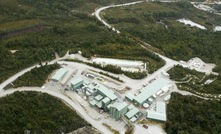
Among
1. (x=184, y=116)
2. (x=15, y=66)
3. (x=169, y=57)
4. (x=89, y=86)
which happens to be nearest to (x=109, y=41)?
(x=169, y=57)

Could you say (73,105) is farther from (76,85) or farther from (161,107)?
(161,107)

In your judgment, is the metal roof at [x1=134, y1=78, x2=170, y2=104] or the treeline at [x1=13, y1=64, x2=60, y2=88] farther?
the treeline at [x1=13, y1=64, x2=60, y2=88]

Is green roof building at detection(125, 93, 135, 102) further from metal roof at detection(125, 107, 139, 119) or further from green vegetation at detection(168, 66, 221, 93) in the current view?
green vegetation at detection(168, 66, 221, 93)

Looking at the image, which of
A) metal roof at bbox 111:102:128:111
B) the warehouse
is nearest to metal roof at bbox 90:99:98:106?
the warehouse

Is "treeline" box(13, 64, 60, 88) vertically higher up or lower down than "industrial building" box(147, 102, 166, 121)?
higher up

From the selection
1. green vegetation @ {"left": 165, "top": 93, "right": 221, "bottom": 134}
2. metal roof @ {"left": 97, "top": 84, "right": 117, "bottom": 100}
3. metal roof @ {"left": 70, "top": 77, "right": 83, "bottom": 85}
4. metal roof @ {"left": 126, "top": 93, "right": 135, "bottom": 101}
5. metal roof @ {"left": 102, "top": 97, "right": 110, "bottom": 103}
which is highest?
metal roof @ {"left": 70, "top": 77, "right": 83, "bottom": 85}

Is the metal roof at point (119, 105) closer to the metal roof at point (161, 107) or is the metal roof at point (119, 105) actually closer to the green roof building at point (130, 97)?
the green roof building at point (130, 97)
